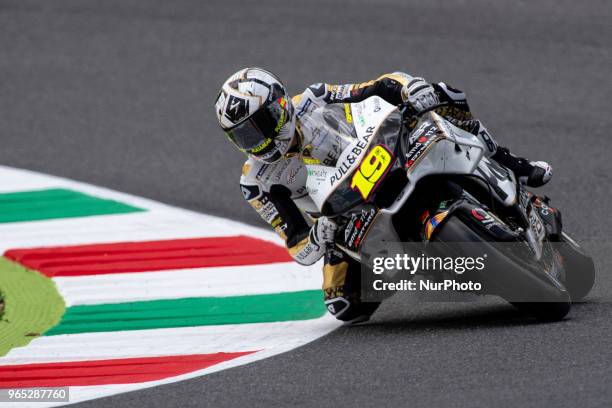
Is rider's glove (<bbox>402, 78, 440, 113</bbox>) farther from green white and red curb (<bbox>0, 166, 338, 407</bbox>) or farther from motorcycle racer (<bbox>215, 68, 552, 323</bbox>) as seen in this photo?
green white and red curb (<bbox>0, 166, 338, 407</bbox>)

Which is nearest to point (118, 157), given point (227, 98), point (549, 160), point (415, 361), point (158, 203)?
point (158, 203)

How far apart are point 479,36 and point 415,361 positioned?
22.3 feet

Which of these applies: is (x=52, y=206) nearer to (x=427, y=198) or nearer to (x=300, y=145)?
(x=300, y=145)

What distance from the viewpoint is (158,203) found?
9.43m

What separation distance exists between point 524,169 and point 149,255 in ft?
9.64

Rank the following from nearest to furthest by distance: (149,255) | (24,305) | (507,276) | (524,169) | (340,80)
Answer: (507,276), (524,169), (24,305), (149,255), (340,80)

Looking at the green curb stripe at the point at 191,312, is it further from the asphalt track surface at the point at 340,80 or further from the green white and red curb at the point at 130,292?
the asphalt track surface at the point at 340,80

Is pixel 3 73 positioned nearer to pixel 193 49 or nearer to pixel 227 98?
pixel 193 49

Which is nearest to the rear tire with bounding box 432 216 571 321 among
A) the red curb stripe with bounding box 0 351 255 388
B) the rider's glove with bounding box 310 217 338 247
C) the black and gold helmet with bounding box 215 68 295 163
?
the rider's glove with bounding box 310 217 338 247

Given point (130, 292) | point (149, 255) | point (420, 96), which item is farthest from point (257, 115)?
point (149, 255)

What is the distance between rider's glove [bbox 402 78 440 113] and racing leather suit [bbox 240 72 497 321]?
131 mm

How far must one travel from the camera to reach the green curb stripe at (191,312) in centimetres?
716

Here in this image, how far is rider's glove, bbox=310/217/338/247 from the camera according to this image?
6316mm

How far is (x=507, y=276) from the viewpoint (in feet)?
19.4
